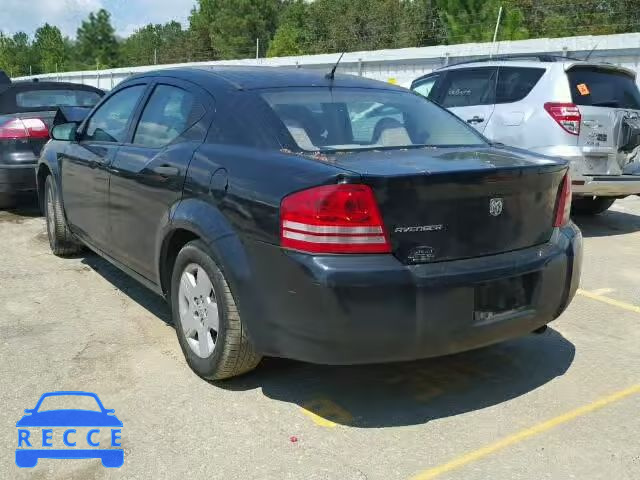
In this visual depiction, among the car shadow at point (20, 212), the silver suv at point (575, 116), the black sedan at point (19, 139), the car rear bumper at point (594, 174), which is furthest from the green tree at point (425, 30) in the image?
the black sedan at point (19, 139)

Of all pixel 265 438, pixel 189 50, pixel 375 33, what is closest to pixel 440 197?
pixel 265 438

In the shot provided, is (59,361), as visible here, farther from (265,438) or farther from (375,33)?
(375,33)

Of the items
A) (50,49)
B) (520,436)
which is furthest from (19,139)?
(50,49)

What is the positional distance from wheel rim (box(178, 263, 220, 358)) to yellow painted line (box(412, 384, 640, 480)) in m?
1.24

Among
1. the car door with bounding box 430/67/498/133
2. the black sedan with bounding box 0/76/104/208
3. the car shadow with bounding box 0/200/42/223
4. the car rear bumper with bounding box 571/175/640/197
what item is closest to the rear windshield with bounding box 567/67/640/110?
the car rear bumper with bounding box 571/175/640/197

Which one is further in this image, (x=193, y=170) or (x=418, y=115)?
(x=418, y=115)

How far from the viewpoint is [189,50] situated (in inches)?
2591

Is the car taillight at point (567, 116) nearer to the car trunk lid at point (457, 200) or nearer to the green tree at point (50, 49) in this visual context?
the car trunk lid at point (457, 200)

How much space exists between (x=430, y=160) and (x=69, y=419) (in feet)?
6.79

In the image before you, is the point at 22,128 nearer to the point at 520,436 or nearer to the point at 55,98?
the point at 55,98

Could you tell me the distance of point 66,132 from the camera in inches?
204

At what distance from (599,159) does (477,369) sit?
384 centimetres

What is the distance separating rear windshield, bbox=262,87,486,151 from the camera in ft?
11.1

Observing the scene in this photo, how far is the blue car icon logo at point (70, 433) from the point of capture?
281 cm
